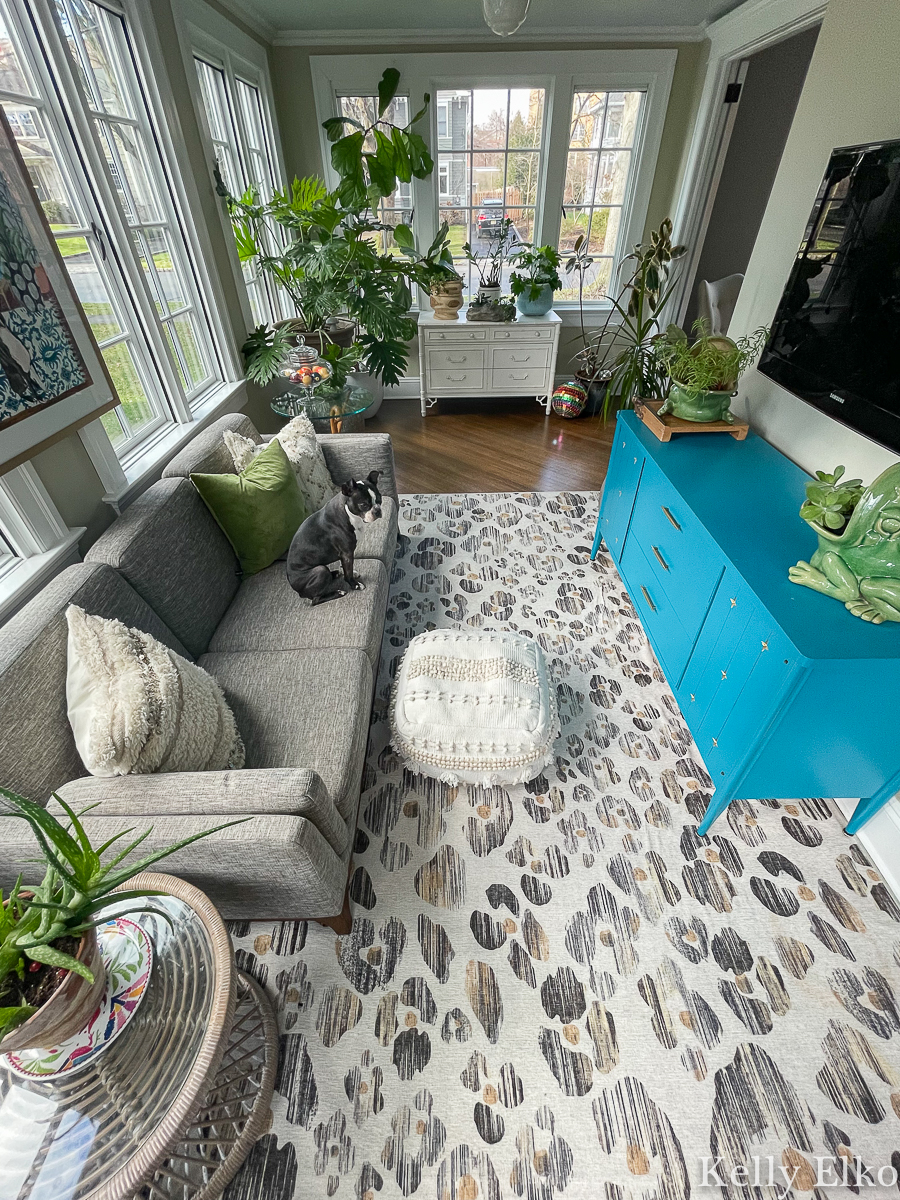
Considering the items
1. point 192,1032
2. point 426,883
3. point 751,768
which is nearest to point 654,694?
point 751,768

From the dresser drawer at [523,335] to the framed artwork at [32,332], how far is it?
2.93 meters

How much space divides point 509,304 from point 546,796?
3494 millimetres

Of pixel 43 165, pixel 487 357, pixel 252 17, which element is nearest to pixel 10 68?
pixel 43 165

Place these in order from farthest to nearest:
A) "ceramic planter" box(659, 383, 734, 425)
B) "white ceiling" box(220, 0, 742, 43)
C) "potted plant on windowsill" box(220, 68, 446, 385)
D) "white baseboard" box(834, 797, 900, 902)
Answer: "white ceiling" box(220, 0, 742, 43)
"potted plant on windowsill" box(220, 68, 446, 385)
"ceramic planter" box(659, 383, 734, 425)
"white baseboard" box(834, 797, 900, 902)

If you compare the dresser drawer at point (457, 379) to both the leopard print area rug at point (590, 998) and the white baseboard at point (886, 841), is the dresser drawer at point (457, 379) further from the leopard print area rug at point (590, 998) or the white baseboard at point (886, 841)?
the white baseboard at point (886, 841)

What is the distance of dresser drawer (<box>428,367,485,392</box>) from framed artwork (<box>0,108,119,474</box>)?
2807 mm

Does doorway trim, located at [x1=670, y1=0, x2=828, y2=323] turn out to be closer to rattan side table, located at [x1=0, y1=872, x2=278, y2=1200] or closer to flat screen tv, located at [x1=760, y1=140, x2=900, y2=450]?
flat screen tv, located at [x1=760, y1=140, x2=900, y2=450]

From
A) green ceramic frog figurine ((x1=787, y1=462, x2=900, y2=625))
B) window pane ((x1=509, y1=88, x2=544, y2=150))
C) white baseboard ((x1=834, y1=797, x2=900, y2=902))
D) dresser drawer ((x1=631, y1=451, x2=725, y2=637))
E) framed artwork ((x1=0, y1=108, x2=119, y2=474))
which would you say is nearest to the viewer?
green ceramic frog figurine ((x1=787, y1=462, x2=900, y2=625))

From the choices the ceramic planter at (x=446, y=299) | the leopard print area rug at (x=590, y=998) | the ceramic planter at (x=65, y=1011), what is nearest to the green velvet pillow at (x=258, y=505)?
the leopard print area rug at (x=590, y=998)

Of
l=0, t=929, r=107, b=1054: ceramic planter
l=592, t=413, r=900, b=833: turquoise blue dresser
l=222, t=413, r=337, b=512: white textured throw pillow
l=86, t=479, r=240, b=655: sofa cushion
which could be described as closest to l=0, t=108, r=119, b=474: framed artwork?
l=86, t=479, r=240, b=655: sofa cushion

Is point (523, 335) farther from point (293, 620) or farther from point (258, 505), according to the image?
point (293, 620)

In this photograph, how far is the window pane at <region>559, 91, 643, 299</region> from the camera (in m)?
3.58

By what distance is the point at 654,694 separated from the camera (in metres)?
1.99

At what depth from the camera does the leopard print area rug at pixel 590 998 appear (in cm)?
104
